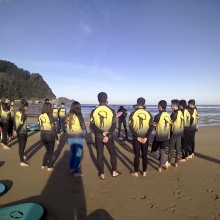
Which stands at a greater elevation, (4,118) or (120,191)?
(4,118)

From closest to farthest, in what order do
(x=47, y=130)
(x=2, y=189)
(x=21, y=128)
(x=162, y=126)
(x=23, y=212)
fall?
(x=23, y=212)
(x=2, y=189)
(x=47, y=130)
(x=162, y=126)
(x=21, y=128)

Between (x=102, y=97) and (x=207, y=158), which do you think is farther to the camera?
(x=207, y=158)

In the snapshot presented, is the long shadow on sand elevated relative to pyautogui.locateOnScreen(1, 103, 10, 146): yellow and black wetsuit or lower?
lower

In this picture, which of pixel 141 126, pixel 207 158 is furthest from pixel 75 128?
pixel 207 158

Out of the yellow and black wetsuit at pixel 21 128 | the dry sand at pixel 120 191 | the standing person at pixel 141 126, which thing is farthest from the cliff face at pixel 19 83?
the standing person at pixel 141 126


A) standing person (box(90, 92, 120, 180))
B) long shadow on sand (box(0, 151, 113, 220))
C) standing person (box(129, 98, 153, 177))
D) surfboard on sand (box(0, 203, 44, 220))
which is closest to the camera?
surfboard on sand (box(0, 203, 44, 220))

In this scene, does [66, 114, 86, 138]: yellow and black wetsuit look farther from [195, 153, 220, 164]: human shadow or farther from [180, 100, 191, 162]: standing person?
[195, 153, 220, 164]: human shadow

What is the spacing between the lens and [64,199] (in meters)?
4.53

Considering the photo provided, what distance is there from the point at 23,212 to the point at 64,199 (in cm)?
91

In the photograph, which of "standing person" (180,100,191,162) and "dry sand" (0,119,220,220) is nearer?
"dry sand" (0,119,220,220)

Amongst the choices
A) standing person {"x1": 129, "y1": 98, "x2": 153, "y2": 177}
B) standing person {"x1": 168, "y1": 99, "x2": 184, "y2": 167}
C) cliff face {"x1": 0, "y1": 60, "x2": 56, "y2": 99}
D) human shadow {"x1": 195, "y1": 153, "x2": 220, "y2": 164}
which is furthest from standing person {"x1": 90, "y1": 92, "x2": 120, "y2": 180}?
cliff face {"x1": 0, "y1": 60, "x2": 56, "y2": 99}

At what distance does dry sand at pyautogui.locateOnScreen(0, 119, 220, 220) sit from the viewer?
399cm

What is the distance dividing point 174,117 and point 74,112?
3.02m

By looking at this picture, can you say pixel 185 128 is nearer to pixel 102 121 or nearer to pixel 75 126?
pixel 102 121
